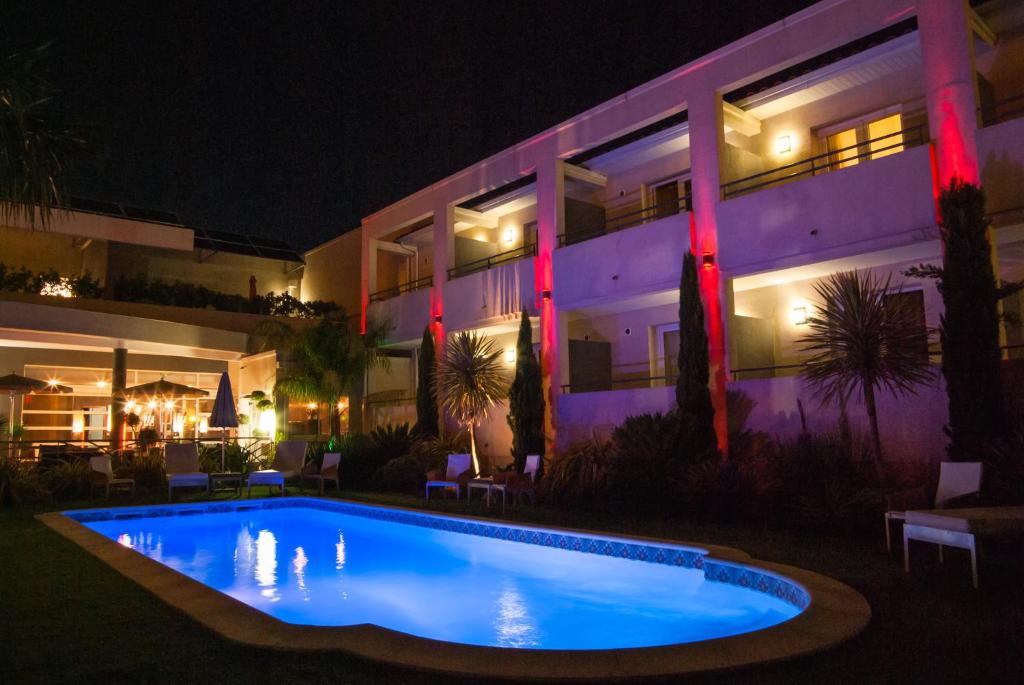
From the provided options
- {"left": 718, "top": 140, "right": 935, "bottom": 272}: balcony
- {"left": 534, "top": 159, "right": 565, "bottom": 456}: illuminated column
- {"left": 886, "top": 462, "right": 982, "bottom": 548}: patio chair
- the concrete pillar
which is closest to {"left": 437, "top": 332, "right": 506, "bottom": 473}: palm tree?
{"left": 534, "top": 159, "right": 565, "bottom": 456}: illuminated column

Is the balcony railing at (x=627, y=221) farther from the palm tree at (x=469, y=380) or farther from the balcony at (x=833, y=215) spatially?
the palm tree at (x=469, y=380)

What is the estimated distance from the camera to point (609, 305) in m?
15.8

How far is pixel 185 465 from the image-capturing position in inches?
600

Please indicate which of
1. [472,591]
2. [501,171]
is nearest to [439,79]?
[501,171]

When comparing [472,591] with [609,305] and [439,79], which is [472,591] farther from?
[439,79]

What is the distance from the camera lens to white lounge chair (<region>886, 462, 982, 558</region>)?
7217 millimetres

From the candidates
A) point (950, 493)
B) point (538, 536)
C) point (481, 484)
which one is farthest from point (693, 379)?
point (950, 493)

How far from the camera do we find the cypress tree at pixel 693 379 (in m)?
12.1

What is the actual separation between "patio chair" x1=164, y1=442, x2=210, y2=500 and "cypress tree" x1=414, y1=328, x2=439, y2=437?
5.41 meters

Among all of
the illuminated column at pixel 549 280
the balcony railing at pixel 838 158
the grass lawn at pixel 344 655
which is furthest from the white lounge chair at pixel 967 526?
the illuminated column at pixel 549 280

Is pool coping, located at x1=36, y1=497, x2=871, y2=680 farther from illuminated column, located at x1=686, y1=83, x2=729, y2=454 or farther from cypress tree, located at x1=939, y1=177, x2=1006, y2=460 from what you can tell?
illuminated column, located at x1=686, y1=83, x2=729, y2=454

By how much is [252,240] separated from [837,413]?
25263mm

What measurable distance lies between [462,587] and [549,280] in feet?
30.9

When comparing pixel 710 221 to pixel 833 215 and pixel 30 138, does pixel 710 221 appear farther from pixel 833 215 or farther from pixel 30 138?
pixel 30 138
